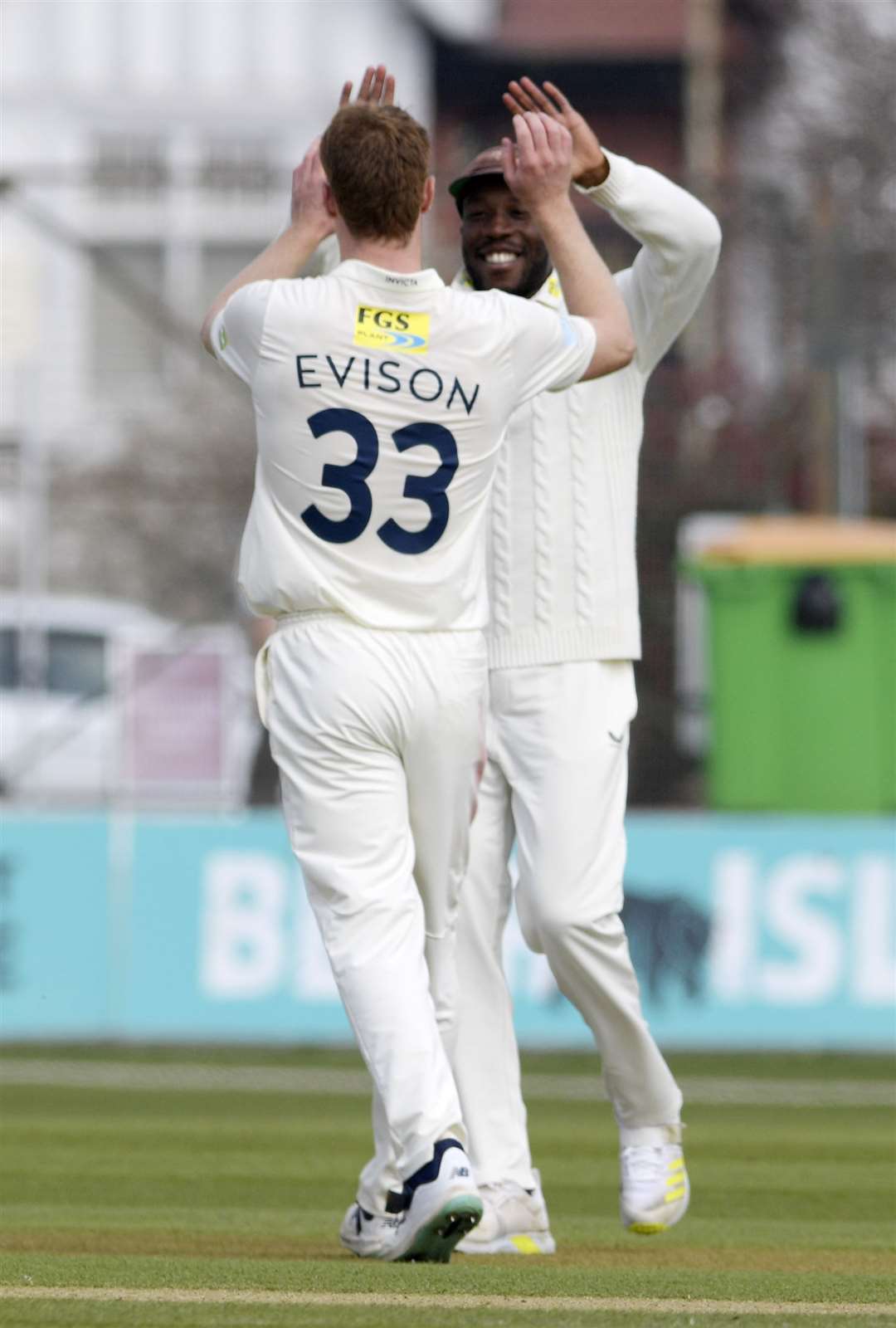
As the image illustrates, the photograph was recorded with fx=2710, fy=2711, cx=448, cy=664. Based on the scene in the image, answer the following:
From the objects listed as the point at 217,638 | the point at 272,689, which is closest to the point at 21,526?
the point at 217,638

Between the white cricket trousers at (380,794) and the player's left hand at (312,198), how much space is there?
0.74 meters

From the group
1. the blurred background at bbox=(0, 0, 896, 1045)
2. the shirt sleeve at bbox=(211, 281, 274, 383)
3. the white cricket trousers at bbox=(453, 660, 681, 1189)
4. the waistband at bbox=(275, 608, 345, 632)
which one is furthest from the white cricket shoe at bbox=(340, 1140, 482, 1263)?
the blurred background at bbox=(0, 0, 896, 1045)

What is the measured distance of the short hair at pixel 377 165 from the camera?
182 inches

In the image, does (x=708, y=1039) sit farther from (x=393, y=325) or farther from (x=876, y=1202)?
(x=393, y=325)

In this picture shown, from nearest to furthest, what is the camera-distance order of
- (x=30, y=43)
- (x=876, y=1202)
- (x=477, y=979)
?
(x=477, y=979) < (x=876, y=1202) < (x=30, y=43)

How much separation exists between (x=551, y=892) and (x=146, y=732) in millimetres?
6506

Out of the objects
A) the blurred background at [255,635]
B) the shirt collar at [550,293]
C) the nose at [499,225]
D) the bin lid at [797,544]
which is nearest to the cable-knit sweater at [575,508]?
the shirt collar at [550,293]

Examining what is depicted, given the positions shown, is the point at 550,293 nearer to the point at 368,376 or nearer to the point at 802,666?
the point at 368,376

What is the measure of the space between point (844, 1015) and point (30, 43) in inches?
768

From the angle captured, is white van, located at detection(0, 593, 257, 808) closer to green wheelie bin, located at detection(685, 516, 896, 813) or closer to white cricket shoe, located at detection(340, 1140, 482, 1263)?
green wheelie bin, located at detection(685, 516, 896, 813)

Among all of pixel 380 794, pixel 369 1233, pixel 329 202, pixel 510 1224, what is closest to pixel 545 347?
pixel 329 202

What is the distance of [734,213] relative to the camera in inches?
502

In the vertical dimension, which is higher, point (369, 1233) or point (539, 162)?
point (539, 162)

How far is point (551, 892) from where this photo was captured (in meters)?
5.44
